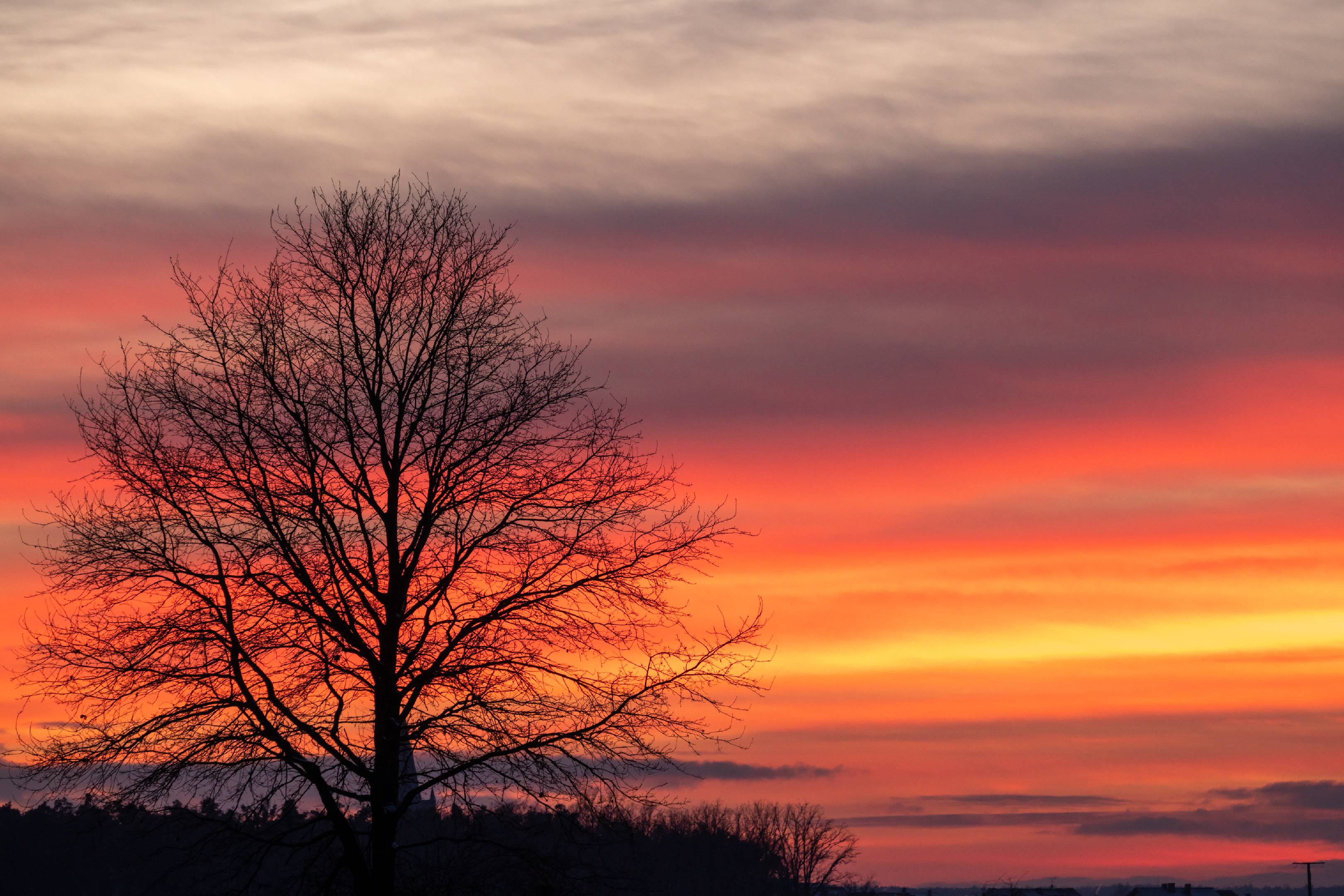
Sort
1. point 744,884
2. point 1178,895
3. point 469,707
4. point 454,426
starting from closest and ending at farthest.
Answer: point 469,707, point 454,426, point 744,884, point 1178,895

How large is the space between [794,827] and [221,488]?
97.7 m

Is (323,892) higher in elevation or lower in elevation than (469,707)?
lower

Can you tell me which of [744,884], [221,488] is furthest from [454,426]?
[744,884]

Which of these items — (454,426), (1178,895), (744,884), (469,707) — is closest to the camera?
(469,707)

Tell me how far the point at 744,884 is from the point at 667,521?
95227mm

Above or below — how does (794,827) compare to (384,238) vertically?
below

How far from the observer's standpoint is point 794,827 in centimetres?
10894

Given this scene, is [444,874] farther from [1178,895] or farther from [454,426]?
[1178,895]

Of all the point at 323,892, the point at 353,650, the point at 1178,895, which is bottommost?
the point at 1178,895

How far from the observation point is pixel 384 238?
58.0ft

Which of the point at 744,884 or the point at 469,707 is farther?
the point at 744,884

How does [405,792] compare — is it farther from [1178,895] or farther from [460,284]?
[1178,895]

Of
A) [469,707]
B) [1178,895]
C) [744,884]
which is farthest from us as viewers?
[1178,895]

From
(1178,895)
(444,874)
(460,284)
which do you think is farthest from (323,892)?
(1178,895)
